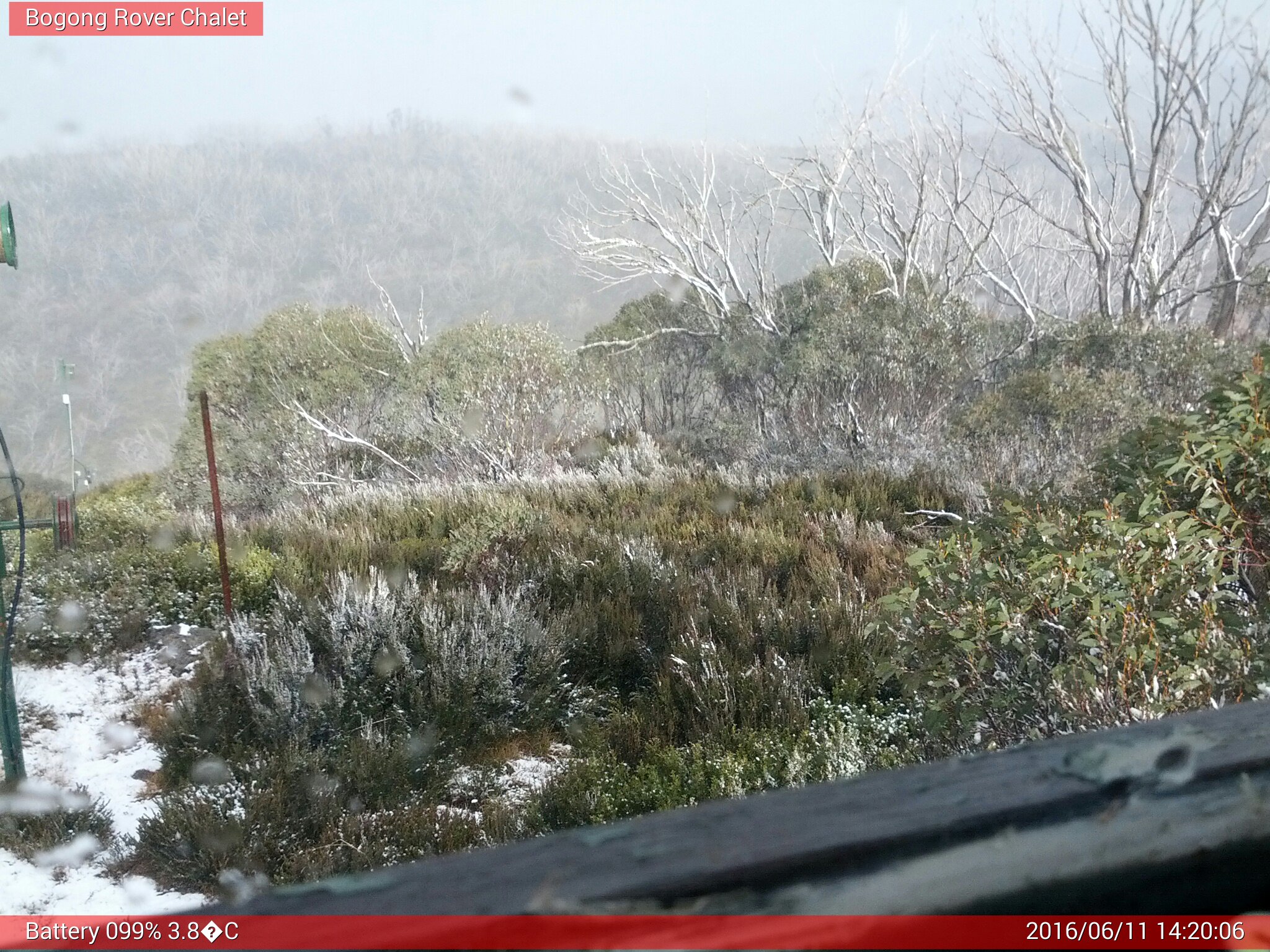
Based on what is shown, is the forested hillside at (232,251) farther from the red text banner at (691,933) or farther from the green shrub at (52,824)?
the red text banner at (691,933)

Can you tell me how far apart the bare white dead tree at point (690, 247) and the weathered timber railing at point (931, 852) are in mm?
9697

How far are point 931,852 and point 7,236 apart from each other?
3301 millimetres

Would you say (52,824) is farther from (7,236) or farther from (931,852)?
(931,852)

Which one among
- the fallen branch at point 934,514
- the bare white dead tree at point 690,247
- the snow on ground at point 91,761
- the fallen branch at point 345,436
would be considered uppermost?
the bare white dead tree at point 690,247

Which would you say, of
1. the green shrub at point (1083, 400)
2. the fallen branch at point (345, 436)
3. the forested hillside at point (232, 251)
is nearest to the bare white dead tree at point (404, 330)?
the forested hillside at point (232, 251)

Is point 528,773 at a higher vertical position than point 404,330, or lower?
lower

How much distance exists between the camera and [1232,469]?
2.52 m

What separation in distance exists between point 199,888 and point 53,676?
2.37m

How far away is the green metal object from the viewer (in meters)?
2.76

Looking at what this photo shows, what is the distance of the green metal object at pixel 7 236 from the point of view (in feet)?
9.07

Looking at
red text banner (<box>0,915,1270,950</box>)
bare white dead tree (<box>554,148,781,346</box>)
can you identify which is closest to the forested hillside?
bare white dead tree (<box>554,148,781,346</box>)

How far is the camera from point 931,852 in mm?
A: 495

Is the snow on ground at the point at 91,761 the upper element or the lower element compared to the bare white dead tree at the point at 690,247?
lower

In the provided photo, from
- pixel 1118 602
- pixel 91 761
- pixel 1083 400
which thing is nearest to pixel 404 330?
pixel 1083 400
